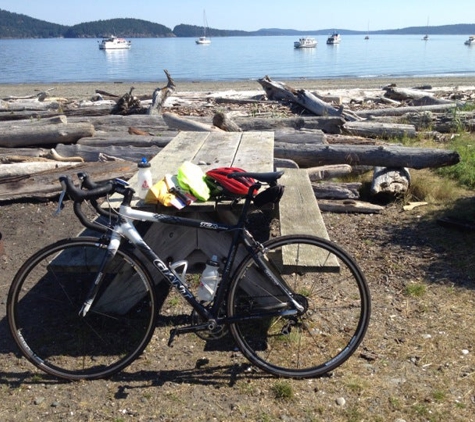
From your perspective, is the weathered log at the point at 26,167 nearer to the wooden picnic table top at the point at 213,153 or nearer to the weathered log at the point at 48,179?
the weathered log at the point at 48,179

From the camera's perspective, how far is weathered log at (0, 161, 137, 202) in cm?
742

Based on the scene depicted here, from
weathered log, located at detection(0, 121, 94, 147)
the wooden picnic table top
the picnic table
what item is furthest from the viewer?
weathered log, located at detection(0, 121, 94, 147)

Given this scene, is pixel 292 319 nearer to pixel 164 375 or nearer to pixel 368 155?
pixel 164 375

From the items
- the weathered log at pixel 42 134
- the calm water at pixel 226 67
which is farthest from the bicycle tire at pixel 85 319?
the calm water at pixel 226 67

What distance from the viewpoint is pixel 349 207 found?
7.45m

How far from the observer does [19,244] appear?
249 inches

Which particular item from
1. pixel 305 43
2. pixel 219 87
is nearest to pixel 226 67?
pixel 219 87

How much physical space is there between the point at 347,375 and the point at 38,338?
2.30m

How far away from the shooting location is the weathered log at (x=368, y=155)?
27.5ft

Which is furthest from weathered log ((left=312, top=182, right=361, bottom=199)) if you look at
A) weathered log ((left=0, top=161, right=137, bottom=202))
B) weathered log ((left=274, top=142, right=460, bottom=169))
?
weathered log ((left=0, top=161, right=137, bottom=202))

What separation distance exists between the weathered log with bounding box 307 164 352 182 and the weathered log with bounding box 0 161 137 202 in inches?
102

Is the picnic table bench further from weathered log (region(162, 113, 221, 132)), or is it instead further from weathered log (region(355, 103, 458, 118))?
weathered log (region(355, 103, 458, 118))

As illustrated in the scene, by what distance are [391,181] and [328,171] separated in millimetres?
992

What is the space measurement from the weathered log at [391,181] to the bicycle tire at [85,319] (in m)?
4.14
